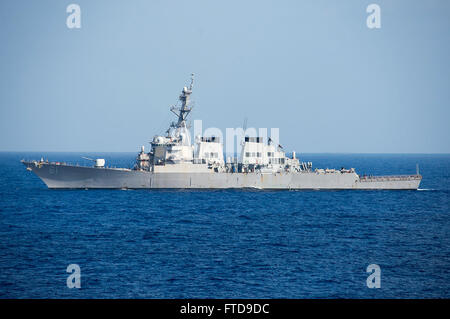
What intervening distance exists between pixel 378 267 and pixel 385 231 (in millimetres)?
11283

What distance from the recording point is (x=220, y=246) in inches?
1248

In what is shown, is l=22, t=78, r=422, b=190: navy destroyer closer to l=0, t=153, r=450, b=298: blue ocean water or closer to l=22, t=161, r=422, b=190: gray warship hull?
l=22, t=161, r=422, b=190: gray warship hull

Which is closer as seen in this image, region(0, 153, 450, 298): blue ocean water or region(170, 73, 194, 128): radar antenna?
region(0, 153, 450, 298): blue ocean water

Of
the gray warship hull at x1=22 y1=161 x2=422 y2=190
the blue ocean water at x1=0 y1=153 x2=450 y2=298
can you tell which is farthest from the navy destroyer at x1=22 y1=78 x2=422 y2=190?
the blue ocean water at x1=0 y1=153 x2=450 y2=298

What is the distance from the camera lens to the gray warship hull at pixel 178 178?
56688 mm

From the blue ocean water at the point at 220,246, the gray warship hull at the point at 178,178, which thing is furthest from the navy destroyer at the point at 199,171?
the blue ocean water at the point at 220,246

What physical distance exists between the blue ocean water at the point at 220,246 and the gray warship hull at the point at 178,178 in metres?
2.79

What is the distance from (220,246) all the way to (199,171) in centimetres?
2651

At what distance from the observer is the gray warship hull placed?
56688mm

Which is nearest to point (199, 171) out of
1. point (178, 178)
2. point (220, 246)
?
point (178, 178)

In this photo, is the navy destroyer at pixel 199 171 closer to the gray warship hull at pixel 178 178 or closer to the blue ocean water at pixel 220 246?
the gray warship hull at pixel 178 178

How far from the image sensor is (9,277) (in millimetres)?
25156

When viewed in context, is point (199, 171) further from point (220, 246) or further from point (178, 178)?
point (220, 246)
